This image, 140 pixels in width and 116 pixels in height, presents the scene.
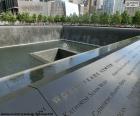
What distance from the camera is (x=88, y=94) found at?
1.52m

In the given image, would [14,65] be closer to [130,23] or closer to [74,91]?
[74,91]

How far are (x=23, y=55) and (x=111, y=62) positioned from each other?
1025cm

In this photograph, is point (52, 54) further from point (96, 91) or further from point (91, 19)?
point (91, 19)

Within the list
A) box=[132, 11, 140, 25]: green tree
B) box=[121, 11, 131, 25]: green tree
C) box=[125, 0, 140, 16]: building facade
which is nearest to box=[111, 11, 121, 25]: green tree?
box=[121, 11, 131, 25]: green tree

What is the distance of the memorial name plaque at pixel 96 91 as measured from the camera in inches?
53.0

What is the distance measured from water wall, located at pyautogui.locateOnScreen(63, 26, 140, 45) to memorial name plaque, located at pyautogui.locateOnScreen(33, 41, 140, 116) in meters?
12.4

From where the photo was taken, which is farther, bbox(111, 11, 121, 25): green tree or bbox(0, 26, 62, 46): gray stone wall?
bbox(111, 11, 121, 25): green tree

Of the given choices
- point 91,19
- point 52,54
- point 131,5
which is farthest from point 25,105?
point 131,5

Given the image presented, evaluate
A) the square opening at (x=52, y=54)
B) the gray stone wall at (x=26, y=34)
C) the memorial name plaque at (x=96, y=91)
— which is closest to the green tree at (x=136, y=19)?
the gray stone wall at (x=26, y=34)

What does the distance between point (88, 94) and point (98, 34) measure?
15.4 meters

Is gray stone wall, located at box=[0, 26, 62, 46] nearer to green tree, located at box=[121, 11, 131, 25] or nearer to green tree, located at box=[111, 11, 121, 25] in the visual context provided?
green tree, located at box=[111, 11, 121, 25]

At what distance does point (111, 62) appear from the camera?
2391 mm

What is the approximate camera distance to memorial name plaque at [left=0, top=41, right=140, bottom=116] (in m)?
1.22

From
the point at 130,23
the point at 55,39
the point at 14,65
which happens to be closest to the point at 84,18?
the point at 130,23
